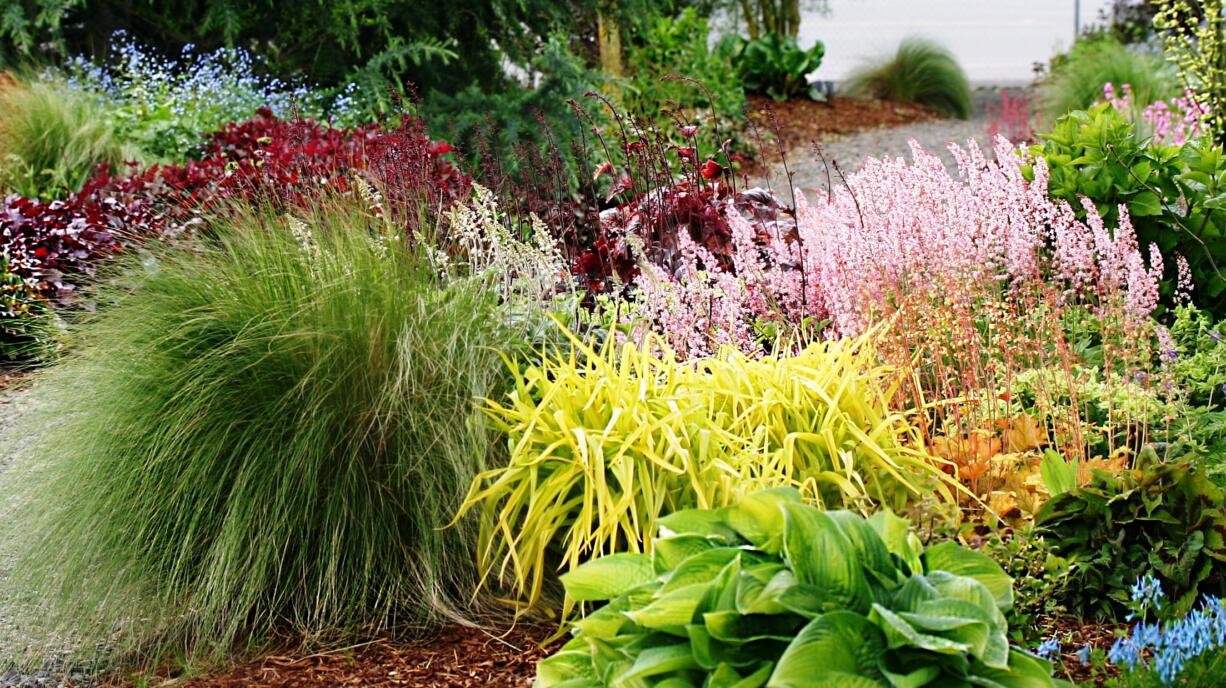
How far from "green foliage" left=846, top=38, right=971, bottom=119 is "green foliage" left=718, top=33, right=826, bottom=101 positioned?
990 millimetres

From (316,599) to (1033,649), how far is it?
1643 mm

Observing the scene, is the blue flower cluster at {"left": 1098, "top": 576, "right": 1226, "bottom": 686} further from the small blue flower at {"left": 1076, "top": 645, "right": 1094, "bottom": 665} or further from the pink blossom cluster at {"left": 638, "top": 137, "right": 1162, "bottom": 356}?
the pink blossom cluster at {"left": 638, "top": 137, "right": 1162, "bottom": 356}

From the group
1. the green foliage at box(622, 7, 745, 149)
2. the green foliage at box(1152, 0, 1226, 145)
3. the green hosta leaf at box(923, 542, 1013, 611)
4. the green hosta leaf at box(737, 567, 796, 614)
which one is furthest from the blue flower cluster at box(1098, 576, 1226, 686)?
the green foliage at box(622, 7, 745, 149)

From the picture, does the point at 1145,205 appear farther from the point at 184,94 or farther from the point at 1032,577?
the point at 184,94

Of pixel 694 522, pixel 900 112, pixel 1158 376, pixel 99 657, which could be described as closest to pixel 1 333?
pixel 99 657

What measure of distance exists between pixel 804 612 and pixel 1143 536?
4.45 ft

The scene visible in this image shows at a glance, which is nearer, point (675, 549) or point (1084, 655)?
point (675, 549)

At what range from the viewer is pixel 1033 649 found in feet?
8.44

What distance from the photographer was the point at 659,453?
2803mm

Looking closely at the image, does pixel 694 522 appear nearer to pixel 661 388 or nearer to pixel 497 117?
pixel 661 388

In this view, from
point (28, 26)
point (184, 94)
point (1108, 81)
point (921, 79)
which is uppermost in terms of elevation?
point (28, 26)

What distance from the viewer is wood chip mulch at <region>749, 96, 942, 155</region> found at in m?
12.3

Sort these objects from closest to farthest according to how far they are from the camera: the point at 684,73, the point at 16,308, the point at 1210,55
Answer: the point at 16,308, the point at 1210,55, the point at 684,73

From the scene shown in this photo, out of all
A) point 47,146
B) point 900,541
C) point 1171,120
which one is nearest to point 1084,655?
point 900,541
